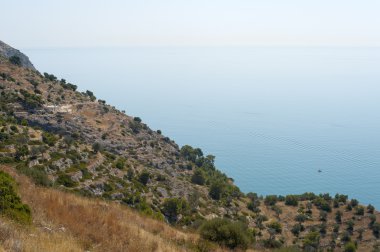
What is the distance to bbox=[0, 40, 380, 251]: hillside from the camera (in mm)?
10508

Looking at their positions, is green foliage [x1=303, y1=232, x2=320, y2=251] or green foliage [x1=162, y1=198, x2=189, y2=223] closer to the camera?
green foliage [x1=162, y1=198, x2=189, y2=223]

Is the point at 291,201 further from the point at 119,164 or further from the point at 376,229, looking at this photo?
the point at 119,164

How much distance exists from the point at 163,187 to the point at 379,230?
92.6 feet

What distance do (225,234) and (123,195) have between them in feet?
88.4

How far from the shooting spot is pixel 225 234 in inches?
516

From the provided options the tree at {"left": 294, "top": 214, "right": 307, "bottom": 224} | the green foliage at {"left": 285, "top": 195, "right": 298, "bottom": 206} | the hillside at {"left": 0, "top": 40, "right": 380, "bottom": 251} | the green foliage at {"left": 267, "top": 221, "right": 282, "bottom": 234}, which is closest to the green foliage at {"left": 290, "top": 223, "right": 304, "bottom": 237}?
the hillside at {"left": 0, "top": 40, "right": 380, "bottom": 251}

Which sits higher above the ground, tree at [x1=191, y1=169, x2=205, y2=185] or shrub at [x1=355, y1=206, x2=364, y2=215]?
shrub at [x1=355, y1=206, x2=364, y2=215]

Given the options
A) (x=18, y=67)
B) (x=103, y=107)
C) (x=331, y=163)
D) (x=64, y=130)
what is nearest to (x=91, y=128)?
(x=64, y=130)

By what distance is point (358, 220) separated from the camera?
167 ft

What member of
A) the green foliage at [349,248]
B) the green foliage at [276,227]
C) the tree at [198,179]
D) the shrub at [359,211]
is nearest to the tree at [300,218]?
the green foliage at [276,227]

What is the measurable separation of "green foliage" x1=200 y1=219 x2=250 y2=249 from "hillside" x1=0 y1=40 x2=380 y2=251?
1.4 inches

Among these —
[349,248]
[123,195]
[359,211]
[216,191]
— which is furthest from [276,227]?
[123,195]

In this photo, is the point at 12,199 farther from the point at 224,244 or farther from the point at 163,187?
the point at 163,187

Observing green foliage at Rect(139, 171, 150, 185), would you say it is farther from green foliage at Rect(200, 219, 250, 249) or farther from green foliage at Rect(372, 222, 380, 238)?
green foliage at Rect(200, 219, 250, 249)
